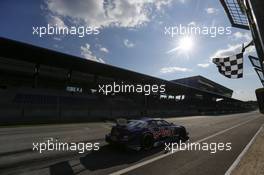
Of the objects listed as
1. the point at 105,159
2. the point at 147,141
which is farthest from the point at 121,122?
the point at 105,159

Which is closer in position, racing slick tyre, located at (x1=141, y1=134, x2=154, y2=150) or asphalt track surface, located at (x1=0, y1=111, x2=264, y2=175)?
asphalt track surface, located at (x1=0, y1=111, x2=264, y2=175)

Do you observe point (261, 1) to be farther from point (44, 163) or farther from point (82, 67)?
point (82, 67)

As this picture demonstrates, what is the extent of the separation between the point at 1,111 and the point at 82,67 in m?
18.0

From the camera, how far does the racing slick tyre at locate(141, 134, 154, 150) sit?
32.6ft

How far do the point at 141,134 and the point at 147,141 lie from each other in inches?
19.7

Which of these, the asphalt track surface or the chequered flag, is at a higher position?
the chequered flag

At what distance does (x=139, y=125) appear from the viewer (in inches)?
405

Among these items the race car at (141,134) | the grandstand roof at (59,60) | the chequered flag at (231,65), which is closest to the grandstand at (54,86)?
the grandstand roof at (59,60)

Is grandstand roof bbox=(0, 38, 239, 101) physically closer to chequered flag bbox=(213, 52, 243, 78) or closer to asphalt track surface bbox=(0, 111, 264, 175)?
asphalt track surface bbox=(0, 111, 264, 175)

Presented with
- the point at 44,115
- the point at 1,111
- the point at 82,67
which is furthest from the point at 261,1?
the point at 82,67

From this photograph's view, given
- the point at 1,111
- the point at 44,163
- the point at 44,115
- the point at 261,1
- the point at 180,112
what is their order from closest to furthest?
the point at 261,1 → the point at 44,163 → the point at 1,111 → the point at 44,115 → the point at 180,112

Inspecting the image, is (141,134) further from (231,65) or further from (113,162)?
(231,65)

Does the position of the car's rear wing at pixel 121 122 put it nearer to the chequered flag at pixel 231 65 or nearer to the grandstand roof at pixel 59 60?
the chequered flag at pixel 231 65

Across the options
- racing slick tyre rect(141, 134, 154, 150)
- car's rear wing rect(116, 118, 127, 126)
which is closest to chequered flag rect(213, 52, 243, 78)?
racing slick tyre rect(141, 134, 154, 150)
